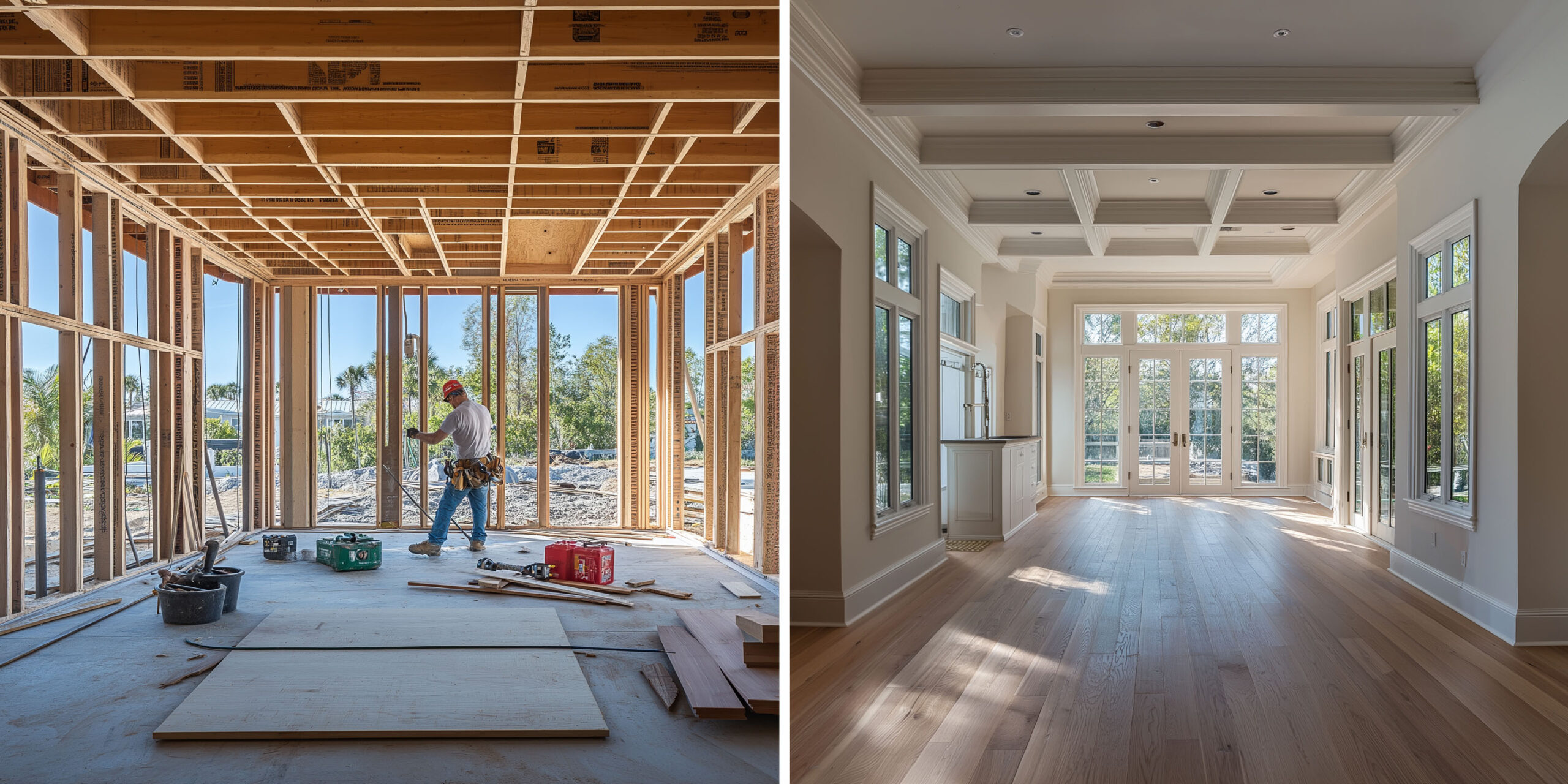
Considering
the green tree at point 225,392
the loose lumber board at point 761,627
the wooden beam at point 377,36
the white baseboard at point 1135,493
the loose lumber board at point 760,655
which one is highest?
the wooden beam at point 377,36

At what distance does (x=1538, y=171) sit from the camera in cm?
567

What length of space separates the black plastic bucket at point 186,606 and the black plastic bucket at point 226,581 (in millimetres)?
181

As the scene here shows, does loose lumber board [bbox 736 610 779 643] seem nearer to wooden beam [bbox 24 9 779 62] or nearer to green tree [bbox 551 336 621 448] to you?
wooden beam [bbox 24 9 779 62]

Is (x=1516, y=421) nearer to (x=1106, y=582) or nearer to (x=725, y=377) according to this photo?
(x=1106, y=582)

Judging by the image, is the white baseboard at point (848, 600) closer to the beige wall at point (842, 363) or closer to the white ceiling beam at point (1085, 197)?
the beige wall at point (842, 363)

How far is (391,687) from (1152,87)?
5292 millimetres

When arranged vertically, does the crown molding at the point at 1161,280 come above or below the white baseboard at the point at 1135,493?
above

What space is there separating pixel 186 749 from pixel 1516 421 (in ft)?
22.5

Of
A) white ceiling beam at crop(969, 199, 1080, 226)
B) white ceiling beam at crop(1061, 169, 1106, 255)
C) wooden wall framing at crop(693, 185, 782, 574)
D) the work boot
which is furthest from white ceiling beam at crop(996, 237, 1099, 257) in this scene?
the work boot

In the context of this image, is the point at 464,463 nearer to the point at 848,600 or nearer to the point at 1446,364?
the point at 848,600

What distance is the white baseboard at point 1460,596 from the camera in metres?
5.88

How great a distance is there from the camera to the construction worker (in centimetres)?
846

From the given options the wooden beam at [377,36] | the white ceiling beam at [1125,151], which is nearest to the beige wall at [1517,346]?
the white ceiling beam at [1125,151]

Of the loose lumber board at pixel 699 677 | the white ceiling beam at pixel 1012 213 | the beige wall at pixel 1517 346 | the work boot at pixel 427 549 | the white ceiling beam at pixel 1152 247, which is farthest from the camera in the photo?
→ the white ceiling beam at pixel 1152 247
